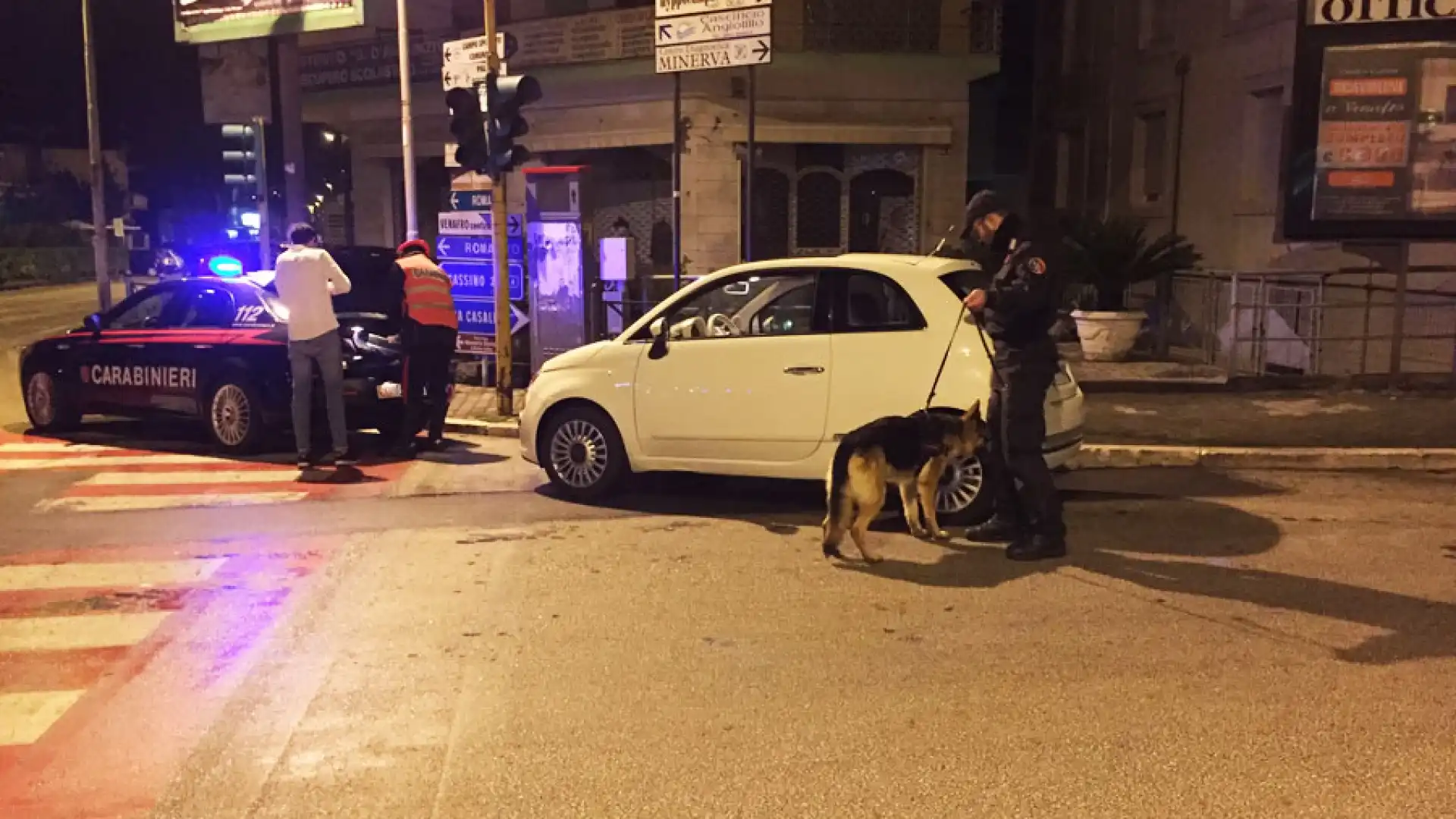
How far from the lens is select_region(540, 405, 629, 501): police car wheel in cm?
792

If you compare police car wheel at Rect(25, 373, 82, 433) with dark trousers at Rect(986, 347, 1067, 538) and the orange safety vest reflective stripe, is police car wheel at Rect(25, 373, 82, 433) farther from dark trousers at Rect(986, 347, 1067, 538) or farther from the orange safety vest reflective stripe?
dark trousers at Rect(986, 347, 1067, 538)

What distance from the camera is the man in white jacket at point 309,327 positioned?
8703 mm

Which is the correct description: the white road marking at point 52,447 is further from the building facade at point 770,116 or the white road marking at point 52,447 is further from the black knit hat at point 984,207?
the building facade at point 770,116

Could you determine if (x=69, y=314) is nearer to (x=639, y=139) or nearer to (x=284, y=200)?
(x=284, y=200)

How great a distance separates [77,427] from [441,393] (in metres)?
4.37

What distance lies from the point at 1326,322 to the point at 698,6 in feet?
28.5

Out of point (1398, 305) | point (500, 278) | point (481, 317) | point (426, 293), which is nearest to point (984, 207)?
point (426, 293)

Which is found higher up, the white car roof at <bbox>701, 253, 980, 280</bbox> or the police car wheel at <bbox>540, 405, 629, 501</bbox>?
the white car roof at <bbox>701, 253, 980, 280</bbox>

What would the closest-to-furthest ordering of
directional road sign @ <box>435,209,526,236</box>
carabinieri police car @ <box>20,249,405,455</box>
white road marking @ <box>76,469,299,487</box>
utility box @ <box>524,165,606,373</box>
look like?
white road marking @ <box>76,469,299,487</box> → carabinieri police car @ <box>20,249,405,455</box> → utility box @ <box>524,165,606,373</box> → directional road sign @ <box>435,209,526,236</box>

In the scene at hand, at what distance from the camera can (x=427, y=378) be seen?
32.2ft

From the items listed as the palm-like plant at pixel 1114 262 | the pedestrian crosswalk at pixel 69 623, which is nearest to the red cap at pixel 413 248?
the pedestrian crosswalk at pixel 69 623

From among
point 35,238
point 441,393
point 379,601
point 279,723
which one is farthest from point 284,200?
point 35,238

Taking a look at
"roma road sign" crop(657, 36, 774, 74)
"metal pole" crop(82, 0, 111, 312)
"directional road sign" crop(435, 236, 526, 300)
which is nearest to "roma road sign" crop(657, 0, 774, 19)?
"roma road sign" crop(657, 36, 774, 74)

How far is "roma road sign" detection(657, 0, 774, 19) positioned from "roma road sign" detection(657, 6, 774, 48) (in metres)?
0.03
